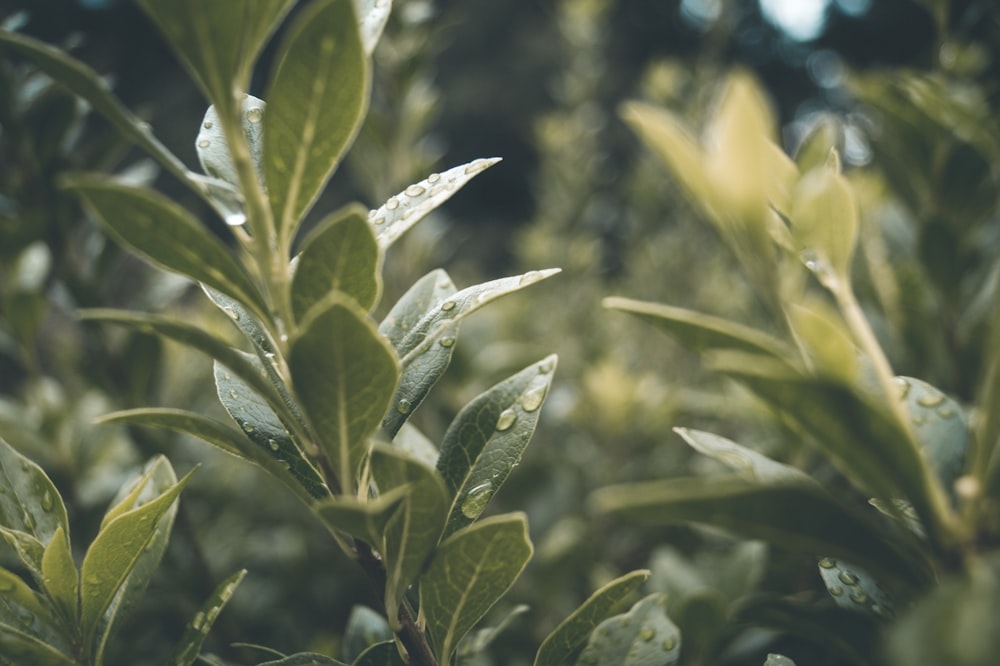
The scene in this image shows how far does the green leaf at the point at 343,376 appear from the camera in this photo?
1.93ft

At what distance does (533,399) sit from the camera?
32.5 inches

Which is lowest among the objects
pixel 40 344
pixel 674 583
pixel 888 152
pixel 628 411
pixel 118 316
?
pixel 40 344

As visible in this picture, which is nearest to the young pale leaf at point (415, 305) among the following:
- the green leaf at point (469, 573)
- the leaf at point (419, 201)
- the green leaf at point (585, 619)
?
the leaf at point (419, 201)

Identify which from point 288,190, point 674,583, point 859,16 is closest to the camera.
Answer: point 288,190

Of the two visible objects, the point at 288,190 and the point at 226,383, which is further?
the point at 226,383

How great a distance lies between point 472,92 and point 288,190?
46.7 feet

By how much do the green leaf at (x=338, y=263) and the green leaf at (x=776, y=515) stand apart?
0.30 metres

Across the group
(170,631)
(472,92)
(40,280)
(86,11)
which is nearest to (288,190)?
(40,280)

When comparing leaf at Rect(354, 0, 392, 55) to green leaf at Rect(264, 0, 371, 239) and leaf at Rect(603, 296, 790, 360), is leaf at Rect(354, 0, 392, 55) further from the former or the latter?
leaf at Rect(603, 296, 790, 360)

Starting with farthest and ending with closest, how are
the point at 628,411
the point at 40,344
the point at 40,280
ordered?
the point at 40,344, the point at 628,411, the point at 40,280

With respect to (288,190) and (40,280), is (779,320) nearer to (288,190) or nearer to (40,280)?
(288,190)

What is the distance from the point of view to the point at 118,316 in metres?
0.61

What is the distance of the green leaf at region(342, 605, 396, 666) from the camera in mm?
1006

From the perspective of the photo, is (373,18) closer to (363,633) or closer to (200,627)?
(200,627)
